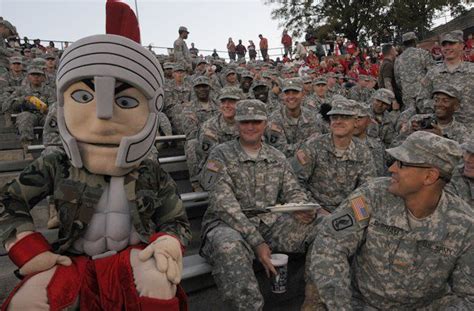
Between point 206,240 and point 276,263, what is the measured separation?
0.55 metres

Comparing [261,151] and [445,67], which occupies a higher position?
[445,67]

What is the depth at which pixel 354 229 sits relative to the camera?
2.36 meters

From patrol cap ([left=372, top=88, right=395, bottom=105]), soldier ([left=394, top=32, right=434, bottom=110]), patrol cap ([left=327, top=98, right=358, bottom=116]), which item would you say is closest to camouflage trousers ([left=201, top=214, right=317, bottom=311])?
patrol cap ([left=327, top=98, right=358, bottom=116])

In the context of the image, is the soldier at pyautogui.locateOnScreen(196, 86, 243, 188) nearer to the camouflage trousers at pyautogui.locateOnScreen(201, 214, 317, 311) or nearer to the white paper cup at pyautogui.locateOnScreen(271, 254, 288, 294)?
the camouflage trousers at pyautogui.locateOnScreen(201, 214, 317, 311)

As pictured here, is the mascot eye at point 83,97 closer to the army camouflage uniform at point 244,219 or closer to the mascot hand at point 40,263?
the mascot hand at point 40,263

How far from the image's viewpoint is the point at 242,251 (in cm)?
286

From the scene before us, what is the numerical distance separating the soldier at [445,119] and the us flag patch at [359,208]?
2401 millimetres

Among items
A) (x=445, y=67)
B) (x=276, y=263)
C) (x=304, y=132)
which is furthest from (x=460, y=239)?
(x=445, y=67)

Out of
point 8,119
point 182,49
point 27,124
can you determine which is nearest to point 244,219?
point 27,124

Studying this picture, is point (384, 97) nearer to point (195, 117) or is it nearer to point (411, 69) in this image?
point (411, 69)

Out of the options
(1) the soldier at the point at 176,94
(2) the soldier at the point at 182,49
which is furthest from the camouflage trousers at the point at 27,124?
(2) the soldier at the point at 182,49

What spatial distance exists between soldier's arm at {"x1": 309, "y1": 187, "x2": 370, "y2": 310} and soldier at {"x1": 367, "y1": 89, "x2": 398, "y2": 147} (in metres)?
3.62

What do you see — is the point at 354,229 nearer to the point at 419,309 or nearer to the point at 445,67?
the point at 419,309

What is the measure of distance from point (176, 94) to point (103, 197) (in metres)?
6.00
